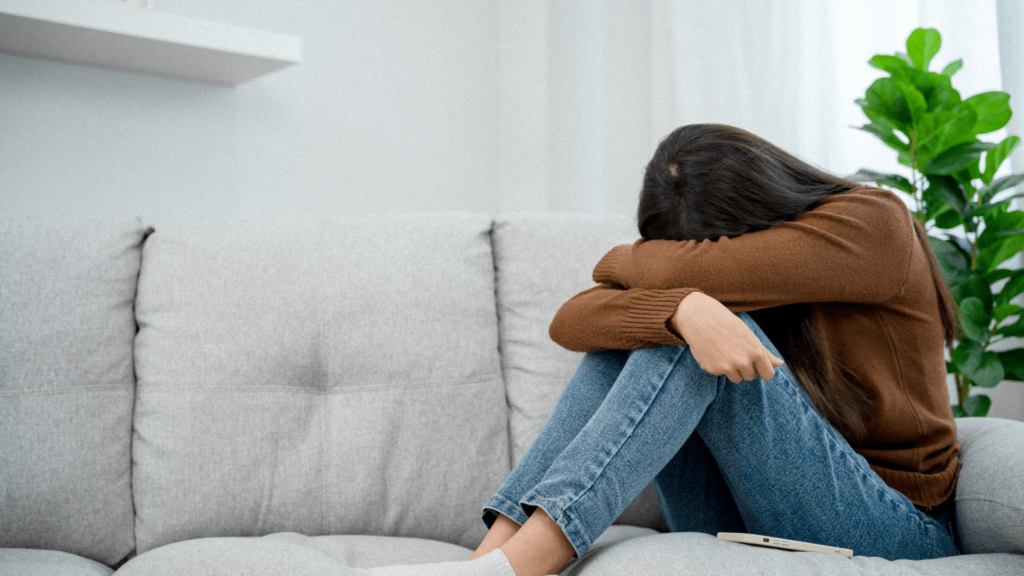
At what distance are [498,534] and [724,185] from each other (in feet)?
1.94

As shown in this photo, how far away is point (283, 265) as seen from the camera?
1.39 meters

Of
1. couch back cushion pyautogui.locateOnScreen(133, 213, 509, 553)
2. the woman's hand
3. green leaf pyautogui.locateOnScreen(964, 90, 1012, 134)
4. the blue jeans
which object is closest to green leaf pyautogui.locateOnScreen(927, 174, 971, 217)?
green leaf pyautogui.locateOnScreen(964, 90, 1012, 134)

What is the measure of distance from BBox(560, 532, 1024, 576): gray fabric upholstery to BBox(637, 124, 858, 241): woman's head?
→ 1.45ft

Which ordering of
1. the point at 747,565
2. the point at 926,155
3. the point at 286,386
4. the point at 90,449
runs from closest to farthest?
1. the point at 747,565
2. the point at 90,449
3. the point at 286,386
4. the point at 926,155

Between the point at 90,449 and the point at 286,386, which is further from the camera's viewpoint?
the point at 286,386

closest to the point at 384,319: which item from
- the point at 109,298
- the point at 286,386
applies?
the point at 286,386

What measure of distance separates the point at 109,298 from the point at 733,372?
110 cm

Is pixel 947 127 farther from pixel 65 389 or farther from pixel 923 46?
pixel 65 389

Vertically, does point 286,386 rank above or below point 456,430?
above

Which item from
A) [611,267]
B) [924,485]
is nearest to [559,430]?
[611,267]

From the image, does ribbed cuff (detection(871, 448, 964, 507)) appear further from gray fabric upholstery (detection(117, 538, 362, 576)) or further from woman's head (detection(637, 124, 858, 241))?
gray fabric upholstery (detection(117, 538, 362, 576))

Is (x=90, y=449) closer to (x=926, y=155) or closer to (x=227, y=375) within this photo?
(x=227, y=375)

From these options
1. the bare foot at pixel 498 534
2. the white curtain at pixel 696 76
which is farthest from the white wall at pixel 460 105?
the bare foot at pixel 498 534

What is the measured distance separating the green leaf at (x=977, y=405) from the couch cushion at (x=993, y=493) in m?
0.49
